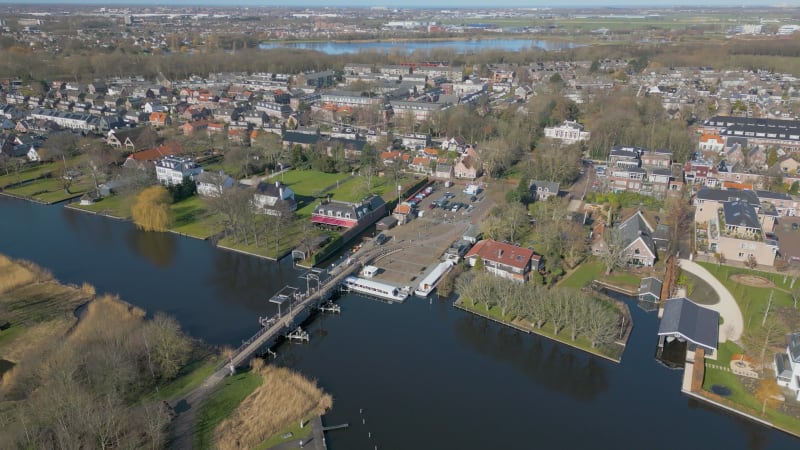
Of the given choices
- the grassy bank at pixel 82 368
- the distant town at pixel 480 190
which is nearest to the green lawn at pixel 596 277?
the distant town at pixel 480 190

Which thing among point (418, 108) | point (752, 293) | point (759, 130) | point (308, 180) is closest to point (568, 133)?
point (759, 130)

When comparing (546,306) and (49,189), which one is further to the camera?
(49,189)

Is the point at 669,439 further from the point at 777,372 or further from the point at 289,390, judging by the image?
the point at 289,390

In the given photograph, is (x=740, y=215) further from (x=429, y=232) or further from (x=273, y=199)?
(x=273, y=199)

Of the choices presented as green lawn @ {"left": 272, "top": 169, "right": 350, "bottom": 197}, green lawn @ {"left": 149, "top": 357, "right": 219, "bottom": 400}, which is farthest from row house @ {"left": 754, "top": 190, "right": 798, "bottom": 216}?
green lawn @ {"left": 149, "top": 357, "right": 219, "bottom": 400}

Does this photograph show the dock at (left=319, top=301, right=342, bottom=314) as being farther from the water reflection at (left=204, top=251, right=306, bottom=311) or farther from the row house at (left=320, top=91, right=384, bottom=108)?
the row house at (left=320, top=91, right=384, bottom=108)
